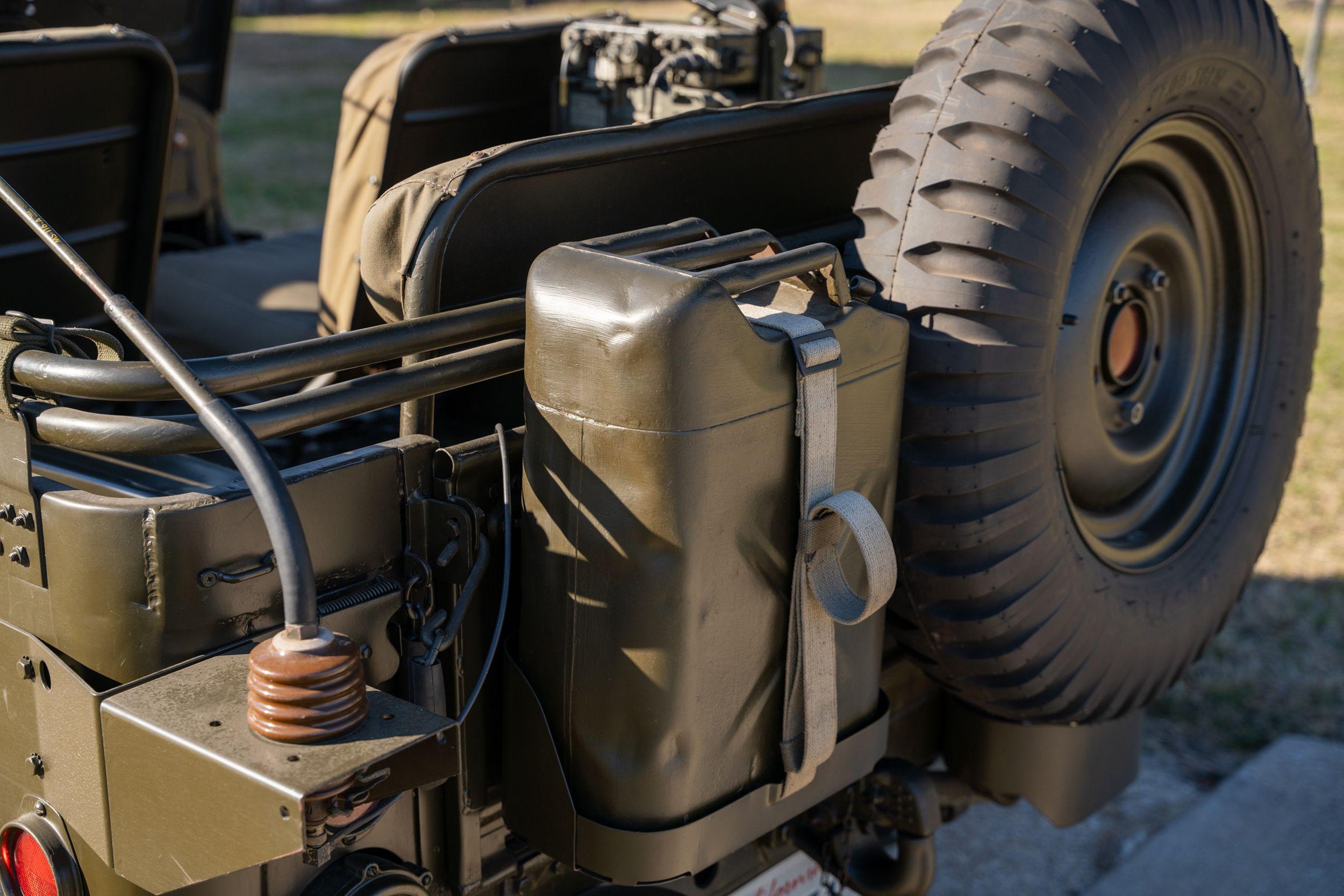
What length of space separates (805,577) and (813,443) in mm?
155

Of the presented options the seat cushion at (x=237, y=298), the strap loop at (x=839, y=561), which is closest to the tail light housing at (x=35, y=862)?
the strap loop at (x=839, y=561)

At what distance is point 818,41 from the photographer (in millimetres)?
3293

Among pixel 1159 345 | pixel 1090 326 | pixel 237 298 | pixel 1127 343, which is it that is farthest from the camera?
pixel 237 298

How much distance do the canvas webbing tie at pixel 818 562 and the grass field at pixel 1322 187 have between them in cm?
238

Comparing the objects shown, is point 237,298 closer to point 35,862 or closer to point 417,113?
point 417,113

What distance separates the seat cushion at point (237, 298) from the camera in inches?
117

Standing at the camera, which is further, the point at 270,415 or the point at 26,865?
the point at 26,865

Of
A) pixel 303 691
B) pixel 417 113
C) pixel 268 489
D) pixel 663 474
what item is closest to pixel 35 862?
pixel 303 691

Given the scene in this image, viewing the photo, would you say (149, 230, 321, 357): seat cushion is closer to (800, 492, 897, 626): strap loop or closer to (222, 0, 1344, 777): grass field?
(800, 492, 897, 626): strap loop

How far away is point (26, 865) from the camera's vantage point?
1.60m

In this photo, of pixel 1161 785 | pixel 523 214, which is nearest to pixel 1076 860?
pixel 1161 785

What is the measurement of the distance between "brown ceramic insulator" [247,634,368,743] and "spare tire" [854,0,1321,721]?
0.87 m

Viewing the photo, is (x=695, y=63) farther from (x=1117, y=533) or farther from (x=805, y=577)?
(x=805, y=577)

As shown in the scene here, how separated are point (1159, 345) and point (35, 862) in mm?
1863
